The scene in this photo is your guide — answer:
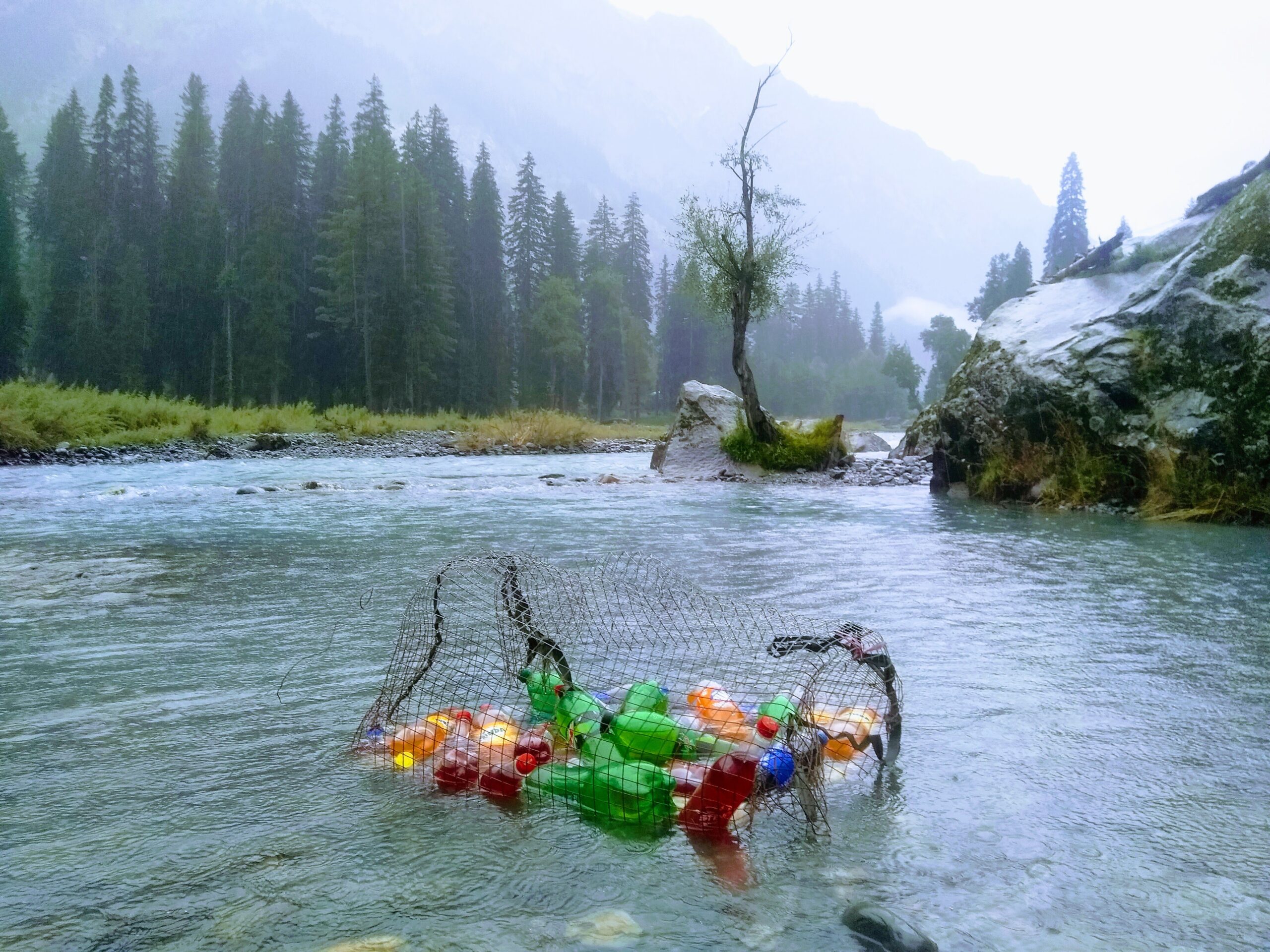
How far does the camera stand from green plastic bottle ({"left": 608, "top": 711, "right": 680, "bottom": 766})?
2.74 m

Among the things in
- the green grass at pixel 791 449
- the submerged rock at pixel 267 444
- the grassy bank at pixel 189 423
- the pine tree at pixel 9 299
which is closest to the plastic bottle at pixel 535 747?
the green grass at pixel 791 449

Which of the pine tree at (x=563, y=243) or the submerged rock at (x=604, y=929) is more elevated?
the pine tree at (x=563, y=243)

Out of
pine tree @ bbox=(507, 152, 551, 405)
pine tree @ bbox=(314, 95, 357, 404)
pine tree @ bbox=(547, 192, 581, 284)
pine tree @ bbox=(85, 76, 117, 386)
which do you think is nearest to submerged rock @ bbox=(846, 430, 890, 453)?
pine tree @ bbox=(314, 95, 357, 404)

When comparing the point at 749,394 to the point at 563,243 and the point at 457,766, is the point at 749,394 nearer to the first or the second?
the point at 457,766

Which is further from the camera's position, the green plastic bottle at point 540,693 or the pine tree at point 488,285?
the pine tree at point 488,285

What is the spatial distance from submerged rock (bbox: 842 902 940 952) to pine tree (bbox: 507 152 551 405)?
58.8 meters

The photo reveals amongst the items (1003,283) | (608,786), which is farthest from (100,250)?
(1003,283)

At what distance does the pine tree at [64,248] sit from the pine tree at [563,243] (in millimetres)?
27792

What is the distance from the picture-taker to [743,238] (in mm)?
20984

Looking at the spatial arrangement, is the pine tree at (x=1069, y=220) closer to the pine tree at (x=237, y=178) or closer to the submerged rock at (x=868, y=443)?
the submerged rock at (x=868, y=443)

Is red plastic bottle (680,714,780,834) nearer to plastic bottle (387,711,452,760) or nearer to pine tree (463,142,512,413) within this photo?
plastic bottle (387,711,452,760)

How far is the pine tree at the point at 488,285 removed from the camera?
55.2 meters

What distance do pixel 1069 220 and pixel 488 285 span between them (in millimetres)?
44085

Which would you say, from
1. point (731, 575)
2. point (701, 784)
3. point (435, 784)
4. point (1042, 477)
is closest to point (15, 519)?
point (731, 575)
